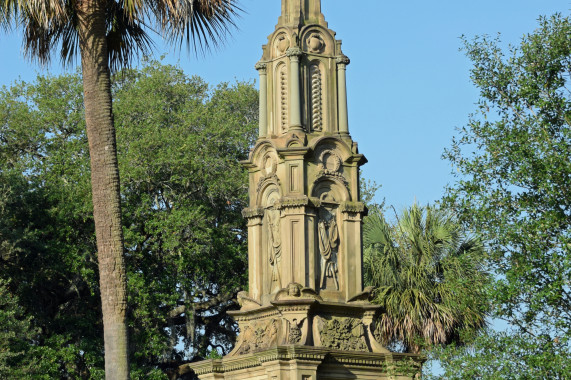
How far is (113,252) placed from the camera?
13.0m

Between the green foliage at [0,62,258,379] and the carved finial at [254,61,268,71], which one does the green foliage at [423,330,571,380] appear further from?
the green foliage at [0,62,258,379]

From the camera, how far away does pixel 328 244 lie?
16.0 metres

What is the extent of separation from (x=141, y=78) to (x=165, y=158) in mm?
5232

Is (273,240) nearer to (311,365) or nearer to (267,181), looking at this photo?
(267,181)

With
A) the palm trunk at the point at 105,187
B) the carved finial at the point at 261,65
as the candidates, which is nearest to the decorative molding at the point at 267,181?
the carved finial at the point at 261,65

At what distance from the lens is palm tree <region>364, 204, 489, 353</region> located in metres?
20.2

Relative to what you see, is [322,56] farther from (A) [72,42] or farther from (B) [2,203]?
(B) [2,203]

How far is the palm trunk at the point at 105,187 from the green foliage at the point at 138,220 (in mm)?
12520

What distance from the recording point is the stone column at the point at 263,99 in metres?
17.0

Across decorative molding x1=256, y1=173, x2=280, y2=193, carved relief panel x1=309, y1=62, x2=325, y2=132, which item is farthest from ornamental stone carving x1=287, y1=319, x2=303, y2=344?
carved relief panel x1=309, y1=62, x2=325, y2=132

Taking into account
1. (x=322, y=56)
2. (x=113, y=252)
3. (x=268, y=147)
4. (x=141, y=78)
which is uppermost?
(x=141, y=78)

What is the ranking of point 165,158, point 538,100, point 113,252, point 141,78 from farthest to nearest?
point 141,78 < point 165,158 < point 538,100 < point 113,252

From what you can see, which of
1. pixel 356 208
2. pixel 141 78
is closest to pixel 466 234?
pixel 356 208

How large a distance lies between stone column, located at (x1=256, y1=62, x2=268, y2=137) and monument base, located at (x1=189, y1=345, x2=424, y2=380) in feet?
12.8
